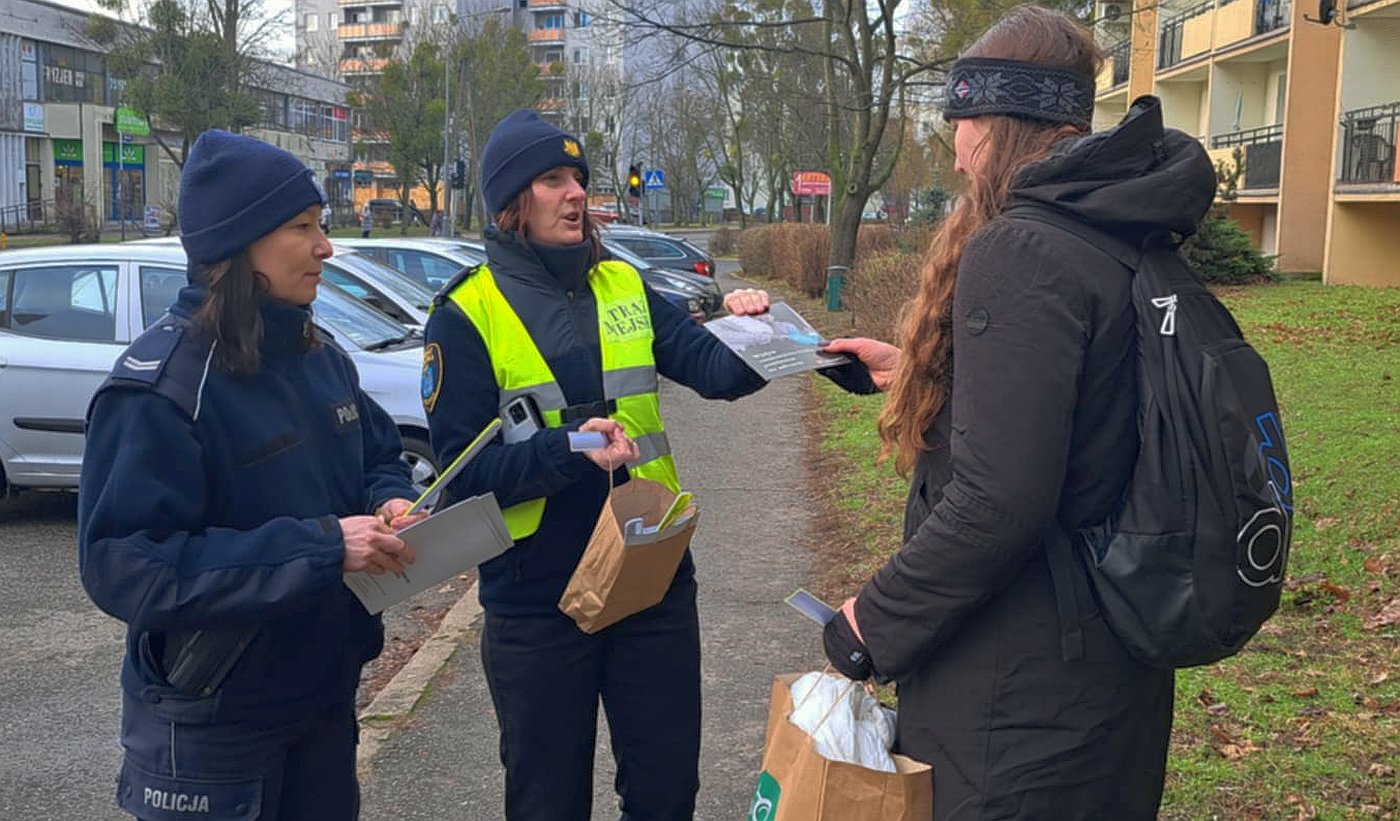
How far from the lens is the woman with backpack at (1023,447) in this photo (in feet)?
6.59

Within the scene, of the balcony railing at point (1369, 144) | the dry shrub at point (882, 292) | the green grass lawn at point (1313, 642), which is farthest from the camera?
→ the balcony railing at point (1369, 144)

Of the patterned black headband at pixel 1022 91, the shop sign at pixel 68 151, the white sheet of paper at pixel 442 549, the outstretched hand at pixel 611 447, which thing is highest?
the shop sign at pixel 68 151

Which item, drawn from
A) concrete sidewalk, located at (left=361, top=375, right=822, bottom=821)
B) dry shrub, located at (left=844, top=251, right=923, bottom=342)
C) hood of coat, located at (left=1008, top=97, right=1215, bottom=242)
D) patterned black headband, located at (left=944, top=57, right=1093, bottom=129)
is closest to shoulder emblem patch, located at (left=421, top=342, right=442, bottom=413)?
patterned black headband, located at (left=944, top=57, right=1093, bottom=129)

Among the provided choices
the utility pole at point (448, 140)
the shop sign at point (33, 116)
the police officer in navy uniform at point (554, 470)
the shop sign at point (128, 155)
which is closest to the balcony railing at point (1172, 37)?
the utility pole at point (448, 140)

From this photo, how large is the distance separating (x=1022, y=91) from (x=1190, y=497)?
721 mm

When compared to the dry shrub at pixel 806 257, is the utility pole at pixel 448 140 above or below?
above

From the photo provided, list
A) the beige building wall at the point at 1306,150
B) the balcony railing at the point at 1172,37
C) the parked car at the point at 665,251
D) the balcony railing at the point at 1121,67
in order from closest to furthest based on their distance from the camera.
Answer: the parked car at the point at 665,251 < the beige building wall at the point at 1306,150 < the balcony railing at the point at 1172,37 < the balcony railing at the point at 1121,67

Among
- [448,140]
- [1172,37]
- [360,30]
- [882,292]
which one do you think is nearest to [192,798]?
[882,292]

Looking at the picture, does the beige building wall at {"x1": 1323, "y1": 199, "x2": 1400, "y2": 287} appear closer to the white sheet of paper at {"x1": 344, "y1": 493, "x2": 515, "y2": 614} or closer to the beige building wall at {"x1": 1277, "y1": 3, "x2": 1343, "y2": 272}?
the beige building wall at {"x1": 1277, "y1": 3, "x2": 1343, "y2": 272}

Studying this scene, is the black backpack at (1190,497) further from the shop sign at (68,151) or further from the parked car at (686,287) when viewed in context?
the shop sign at (68,151)

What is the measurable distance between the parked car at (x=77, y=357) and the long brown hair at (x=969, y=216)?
6211mm

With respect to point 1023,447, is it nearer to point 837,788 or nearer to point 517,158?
point 837,788

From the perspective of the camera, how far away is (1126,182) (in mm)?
2045

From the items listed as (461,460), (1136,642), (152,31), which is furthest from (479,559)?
(152,31)
